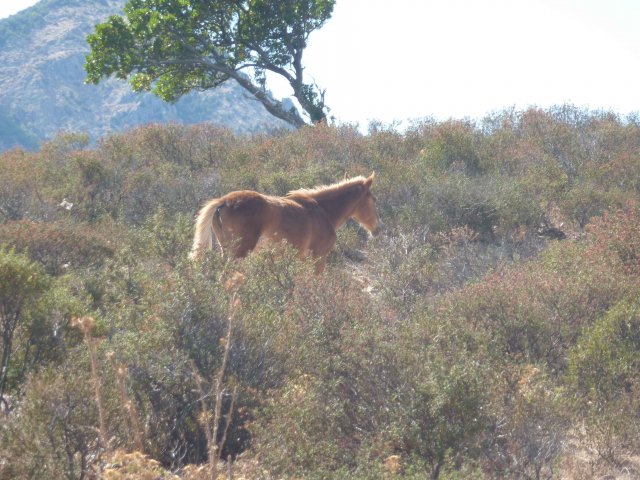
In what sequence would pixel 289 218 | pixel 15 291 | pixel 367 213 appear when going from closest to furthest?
1. pixel 15 291
2. pixel 289 218
3. pixel 367 213

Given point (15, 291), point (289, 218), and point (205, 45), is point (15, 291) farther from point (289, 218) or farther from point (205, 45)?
point (205, 45)

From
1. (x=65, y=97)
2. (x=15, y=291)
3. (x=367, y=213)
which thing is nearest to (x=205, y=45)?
(x=367, y=213)

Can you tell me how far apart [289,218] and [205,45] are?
12.5m

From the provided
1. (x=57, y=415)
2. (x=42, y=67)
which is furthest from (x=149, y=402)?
(x=42, y=67)

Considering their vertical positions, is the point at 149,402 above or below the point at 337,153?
below

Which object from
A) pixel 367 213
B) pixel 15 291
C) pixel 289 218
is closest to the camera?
pixel 15 291

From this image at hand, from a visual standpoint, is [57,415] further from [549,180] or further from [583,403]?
[549,180]

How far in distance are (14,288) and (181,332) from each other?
109 centimetres

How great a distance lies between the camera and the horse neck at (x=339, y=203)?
10.2 m

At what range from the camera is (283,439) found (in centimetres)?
412

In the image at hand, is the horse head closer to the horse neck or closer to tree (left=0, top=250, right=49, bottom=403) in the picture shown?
the horse neck

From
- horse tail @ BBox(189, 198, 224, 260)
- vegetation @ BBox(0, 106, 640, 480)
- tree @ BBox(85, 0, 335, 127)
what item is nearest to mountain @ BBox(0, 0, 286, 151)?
tree @ BBox(85, 0, 335, 127)

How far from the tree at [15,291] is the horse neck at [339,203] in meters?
5.24

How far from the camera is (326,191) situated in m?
10.3
